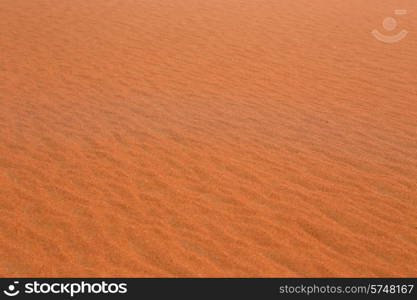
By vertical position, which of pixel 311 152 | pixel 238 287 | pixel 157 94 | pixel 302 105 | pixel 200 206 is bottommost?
pixel 238 287

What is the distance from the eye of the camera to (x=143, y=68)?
7863 mm

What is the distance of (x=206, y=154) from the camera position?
17.2ft

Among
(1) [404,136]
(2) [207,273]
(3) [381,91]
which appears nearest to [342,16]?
(3) [381,91]

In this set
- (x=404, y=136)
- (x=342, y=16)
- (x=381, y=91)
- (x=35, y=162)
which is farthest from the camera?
(x=342, y=16)

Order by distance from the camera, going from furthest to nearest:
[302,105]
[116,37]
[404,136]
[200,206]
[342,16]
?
1. [342,16]
2. [116,37]
3. [302,105]
4. [404,136]
5. [200,206]

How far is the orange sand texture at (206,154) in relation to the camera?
12.6 ft

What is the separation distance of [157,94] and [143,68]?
124cm

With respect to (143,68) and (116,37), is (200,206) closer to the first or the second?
(143,68)

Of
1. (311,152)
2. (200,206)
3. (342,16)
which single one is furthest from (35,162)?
(342,16)

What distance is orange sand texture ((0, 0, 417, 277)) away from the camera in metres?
3.85

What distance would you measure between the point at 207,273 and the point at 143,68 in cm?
499

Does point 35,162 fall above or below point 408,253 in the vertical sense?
above

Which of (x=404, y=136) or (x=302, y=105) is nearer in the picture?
(x=404, y=136)

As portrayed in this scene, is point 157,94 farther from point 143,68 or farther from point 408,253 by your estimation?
A: point 408,253
